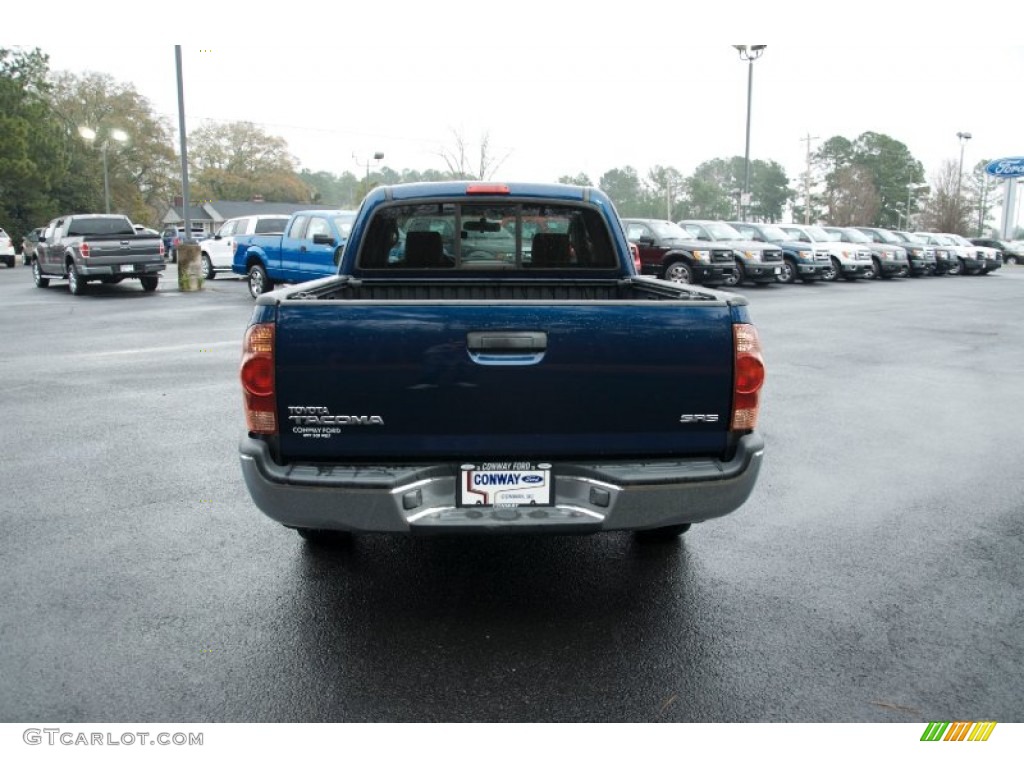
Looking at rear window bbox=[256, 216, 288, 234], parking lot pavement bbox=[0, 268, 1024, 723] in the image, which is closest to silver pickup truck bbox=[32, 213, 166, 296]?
rear window bbox=[256, 216, 288, 234]

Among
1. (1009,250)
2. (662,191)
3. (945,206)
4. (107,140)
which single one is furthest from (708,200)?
(107,140)

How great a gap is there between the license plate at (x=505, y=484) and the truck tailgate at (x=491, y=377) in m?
0.05

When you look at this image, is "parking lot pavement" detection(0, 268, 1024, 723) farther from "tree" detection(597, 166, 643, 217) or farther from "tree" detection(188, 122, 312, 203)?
"tree" detection(597, 166, 643, 217)

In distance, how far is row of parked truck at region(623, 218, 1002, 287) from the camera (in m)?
21.9

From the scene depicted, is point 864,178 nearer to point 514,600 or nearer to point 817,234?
Answer: point 817,234

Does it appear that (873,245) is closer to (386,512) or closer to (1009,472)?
(1009,472)

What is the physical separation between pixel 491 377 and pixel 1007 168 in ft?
190

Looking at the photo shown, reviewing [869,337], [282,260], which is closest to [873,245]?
[869,337]

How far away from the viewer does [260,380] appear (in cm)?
336

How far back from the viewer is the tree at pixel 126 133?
72.8 m

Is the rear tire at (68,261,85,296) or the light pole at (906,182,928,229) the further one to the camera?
the light pole at (906,182,928,229)

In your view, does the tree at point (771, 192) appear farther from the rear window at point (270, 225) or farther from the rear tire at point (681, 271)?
the rear window at point (270, 225)

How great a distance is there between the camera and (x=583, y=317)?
3330 millimetres
